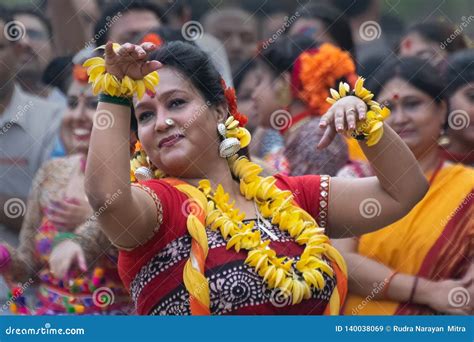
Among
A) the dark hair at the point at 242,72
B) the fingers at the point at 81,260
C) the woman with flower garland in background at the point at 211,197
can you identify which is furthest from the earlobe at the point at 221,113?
the dark hair at the point at 242,72

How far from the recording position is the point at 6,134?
162 inches

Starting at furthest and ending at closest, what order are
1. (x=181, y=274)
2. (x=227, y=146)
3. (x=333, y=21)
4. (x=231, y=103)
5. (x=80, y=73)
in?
1. (x=333, y=21)
2. (x=80, y=73)
3. (x=231, y=103)
4. (x=227, y=146)
5. (x=181, y=274)

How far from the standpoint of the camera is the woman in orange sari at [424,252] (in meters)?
3.58

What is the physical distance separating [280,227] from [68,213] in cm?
109

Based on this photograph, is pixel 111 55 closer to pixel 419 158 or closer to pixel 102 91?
pixel 102 91

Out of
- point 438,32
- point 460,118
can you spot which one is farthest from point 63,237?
point 438,32

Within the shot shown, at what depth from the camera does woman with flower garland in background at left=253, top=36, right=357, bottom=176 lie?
3855 mm

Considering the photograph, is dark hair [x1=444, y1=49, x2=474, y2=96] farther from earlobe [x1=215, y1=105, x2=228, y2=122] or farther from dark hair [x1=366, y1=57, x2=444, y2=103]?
earlobe [x1=215, y1=105, x2=228, y2=122]

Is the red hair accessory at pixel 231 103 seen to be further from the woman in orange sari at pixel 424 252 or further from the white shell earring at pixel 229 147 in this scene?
the woman in orange sari at pixel 424 252

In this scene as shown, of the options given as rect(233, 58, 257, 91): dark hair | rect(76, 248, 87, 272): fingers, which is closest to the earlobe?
rect(76, 248, 87, 272): fingers

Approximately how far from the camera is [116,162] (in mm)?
2693

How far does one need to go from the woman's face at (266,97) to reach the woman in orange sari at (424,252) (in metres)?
0.60

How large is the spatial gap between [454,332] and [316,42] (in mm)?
1347

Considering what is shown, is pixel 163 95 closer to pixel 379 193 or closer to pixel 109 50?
pixel 109 50
